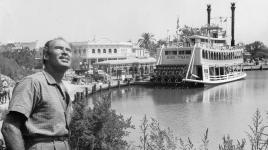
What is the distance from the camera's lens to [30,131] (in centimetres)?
210

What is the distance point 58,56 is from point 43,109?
0.34 meters

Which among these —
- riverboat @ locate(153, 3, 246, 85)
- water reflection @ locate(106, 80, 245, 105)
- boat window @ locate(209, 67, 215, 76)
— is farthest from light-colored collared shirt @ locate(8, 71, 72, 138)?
boat window @ locate(209, 67, 215, 76)

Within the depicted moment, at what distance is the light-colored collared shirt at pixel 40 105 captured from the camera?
208cm

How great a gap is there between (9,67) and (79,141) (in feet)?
109

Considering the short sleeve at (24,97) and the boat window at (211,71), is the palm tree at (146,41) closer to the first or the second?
the boat window at (211,71)

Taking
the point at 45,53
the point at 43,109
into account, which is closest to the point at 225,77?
the point at 45,53

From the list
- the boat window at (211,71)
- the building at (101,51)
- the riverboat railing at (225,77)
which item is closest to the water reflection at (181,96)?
the riverboat railing at (225,77)

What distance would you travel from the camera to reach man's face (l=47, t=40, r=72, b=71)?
228 cm

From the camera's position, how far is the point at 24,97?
81.9 inches

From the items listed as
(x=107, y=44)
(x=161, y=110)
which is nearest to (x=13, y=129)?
(x=161, y=110)

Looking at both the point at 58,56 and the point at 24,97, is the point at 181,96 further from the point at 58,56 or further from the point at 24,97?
the point at 24,97

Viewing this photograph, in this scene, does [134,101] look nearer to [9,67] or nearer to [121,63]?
[9,67]

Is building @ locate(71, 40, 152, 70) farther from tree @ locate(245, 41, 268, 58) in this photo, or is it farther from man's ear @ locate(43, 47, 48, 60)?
man's ear @ locate(43, 47, 48, 60)

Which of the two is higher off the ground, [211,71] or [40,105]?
[40,105]
